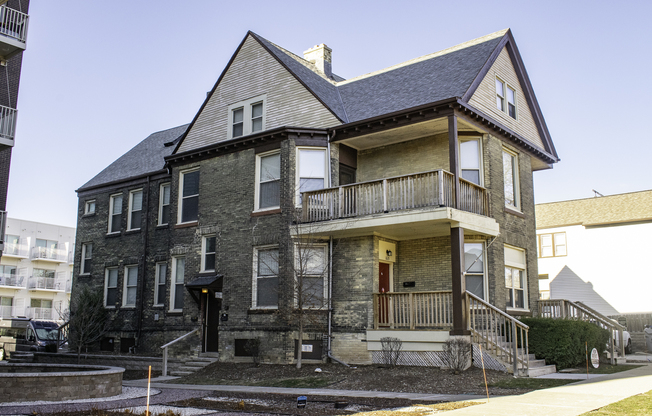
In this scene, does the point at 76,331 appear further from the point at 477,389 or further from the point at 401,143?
the point at 477,389

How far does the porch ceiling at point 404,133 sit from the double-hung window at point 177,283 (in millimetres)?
7869

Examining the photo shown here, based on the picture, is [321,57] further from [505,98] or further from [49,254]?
[49,254]

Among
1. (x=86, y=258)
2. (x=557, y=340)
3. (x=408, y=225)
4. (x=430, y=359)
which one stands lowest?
(x=430, y=359)

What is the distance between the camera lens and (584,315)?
20422 millimetres

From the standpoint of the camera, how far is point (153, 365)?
20.0m

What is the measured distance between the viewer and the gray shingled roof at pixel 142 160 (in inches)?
1054

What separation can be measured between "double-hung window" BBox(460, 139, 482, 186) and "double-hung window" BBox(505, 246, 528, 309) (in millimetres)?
2701

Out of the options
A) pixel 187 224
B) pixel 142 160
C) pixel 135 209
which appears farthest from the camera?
pixel 142 160

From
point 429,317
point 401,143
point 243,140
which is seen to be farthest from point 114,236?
point 429,317

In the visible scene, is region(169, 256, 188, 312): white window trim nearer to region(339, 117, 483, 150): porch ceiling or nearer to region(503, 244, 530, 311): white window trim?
region(339, 117, 483, 150): porch ceiling

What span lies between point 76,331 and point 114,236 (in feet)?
14.1

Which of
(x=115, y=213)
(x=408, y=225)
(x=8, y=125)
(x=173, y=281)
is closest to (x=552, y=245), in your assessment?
(x=408, y=225)

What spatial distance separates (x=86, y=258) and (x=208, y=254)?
933 centimetres

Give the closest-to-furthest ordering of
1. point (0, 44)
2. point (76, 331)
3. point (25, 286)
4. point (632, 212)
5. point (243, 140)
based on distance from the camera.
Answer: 1. point (0, 44)
2. point (243, 140)
3. point (76, 331)
4. point (632, 212)
5. point (25, 286)
